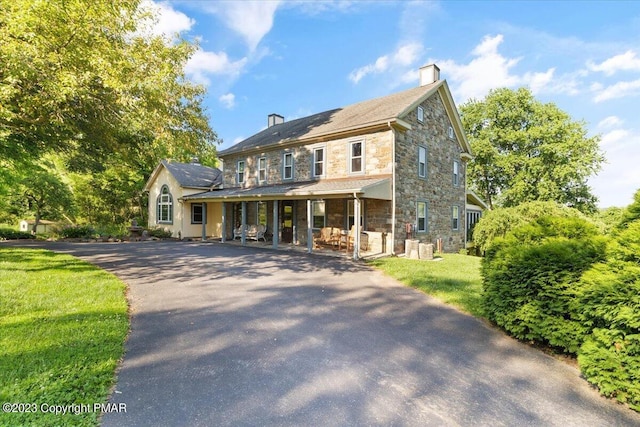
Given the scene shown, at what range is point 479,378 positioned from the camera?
353 centimetres

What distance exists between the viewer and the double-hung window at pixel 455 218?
57.7ft

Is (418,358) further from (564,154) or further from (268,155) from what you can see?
(564,154)

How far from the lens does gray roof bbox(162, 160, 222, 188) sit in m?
20.7

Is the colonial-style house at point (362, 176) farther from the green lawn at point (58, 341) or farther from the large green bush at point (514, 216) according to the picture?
the green lawn at point (58, 341)

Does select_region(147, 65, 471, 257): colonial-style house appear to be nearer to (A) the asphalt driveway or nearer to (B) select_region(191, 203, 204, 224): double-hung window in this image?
(B) select_region(191, 203, 204, 224): double-hung window

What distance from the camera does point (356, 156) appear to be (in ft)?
45.7

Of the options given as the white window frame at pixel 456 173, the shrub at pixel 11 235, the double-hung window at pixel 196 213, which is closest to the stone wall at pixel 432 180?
the white window frame at pixel 456 173

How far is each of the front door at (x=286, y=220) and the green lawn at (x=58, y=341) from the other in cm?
979

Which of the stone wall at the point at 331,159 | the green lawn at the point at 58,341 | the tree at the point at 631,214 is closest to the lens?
the green lawn at the point at 58,341

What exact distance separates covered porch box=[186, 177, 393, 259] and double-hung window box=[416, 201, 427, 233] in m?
2.49

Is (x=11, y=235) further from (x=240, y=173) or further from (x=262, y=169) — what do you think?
(x=262, y=169)

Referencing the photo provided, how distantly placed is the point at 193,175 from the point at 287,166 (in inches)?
378

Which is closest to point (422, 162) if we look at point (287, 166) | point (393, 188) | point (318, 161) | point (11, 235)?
point (393, 188)

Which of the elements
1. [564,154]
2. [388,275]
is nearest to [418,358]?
[388,275]
